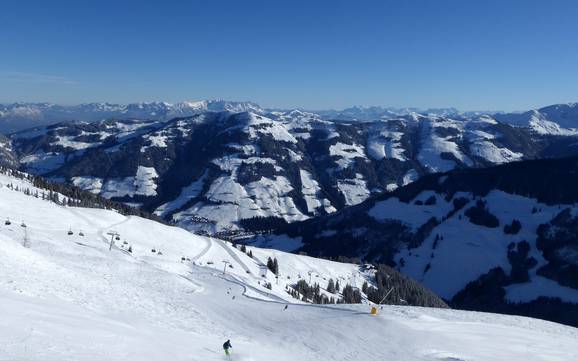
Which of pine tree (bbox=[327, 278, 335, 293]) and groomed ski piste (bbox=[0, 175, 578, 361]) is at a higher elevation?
groomed ski piste (bbox=[0, 175, 578, 361])

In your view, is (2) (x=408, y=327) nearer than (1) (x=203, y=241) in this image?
Yes

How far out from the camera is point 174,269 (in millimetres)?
80062

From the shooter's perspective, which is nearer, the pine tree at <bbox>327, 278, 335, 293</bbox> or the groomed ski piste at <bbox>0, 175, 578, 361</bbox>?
the groomed ski piste at <bbox>0, 175, 578, 361</bbox>

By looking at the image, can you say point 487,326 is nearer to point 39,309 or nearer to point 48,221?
point 39,309

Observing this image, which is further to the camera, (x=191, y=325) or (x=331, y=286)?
(x=331, y=286)

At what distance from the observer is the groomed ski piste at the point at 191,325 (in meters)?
27.2

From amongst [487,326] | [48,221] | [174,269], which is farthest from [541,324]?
[48,221]

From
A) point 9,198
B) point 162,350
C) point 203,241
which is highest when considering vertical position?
point 162,350

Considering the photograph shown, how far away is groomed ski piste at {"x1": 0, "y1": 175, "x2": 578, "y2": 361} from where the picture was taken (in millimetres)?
27234

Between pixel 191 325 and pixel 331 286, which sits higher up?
pixel 191 325

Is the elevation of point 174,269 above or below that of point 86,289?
below

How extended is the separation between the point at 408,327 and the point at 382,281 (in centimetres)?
11853

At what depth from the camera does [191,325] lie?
40094mm

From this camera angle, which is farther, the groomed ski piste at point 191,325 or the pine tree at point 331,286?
the pine tree at point 331,286
